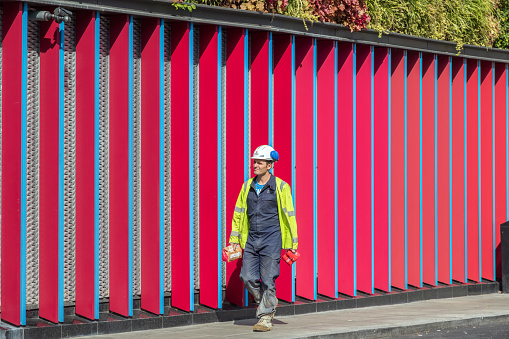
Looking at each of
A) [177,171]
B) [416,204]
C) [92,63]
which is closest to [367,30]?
[416,204]

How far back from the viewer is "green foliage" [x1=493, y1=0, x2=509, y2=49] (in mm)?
14695

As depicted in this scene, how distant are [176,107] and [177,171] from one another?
0.74 meters

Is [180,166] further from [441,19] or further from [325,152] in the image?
[441,19]

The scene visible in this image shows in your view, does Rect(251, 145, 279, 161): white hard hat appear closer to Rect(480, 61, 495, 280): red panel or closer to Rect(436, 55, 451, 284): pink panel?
→ Rect(436, 55, 451, 284): pink panel

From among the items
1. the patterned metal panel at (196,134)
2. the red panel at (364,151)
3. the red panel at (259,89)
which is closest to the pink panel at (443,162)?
the red panel at (364,151)

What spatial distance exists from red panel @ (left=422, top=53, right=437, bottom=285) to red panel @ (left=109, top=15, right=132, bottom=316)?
5215mm

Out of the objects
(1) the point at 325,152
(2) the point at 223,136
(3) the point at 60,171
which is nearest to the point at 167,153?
(2) the point at 223,136

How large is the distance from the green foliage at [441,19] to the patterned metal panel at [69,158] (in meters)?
4.47

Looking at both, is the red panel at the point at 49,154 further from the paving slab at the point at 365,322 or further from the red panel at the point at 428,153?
the red panel at the point at 428,153

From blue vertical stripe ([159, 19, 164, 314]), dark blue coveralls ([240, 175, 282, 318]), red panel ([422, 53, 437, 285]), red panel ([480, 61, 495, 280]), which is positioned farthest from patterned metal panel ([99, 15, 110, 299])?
red panel ([480, 61, 495, 280])

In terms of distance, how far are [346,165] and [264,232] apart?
2695 mm

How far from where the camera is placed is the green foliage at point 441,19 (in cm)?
1278

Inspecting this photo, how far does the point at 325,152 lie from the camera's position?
11922 millimetres

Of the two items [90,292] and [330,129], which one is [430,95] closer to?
[330,129]
